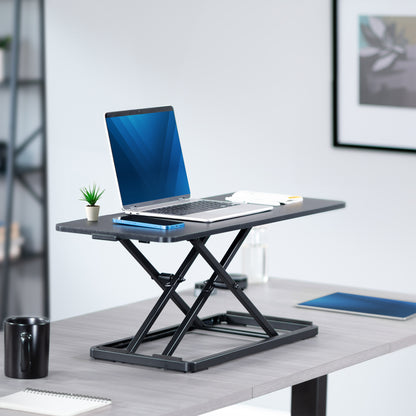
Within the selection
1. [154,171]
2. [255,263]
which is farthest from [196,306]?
[255,263]

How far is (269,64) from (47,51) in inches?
50.8

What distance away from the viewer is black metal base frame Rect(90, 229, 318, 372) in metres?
2.58

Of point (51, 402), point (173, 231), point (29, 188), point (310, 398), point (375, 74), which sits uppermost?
point (375, 74)

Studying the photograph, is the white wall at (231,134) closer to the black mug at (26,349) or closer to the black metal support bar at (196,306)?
the black metal support bar at (196,306)

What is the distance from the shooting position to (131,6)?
5113 mm

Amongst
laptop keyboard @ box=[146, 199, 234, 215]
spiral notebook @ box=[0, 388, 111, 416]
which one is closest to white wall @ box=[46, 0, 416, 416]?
laptop keyboard @ box=[146, 199, 234, 215]

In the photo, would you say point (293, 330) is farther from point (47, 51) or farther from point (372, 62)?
point (47, 51)

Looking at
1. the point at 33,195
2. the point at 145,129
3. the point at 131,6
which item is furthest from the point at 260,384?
the point at 33,195

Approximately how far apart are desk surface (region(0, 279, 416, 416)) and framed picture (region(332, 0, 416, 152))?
3.87ft

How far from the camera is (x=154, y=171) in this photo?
2.78 m

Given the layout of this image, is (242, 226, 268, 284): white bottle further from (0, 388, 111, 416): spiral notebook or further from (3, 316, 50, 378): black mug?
(0, 388, 111, 416): spiral notebook

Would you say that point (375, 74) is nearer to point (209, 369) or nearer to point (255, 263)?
point (255, 263)

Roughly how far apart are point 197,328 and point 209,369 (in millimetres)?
420

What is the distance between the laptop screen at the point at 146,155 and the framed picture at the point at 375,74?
171 cm
